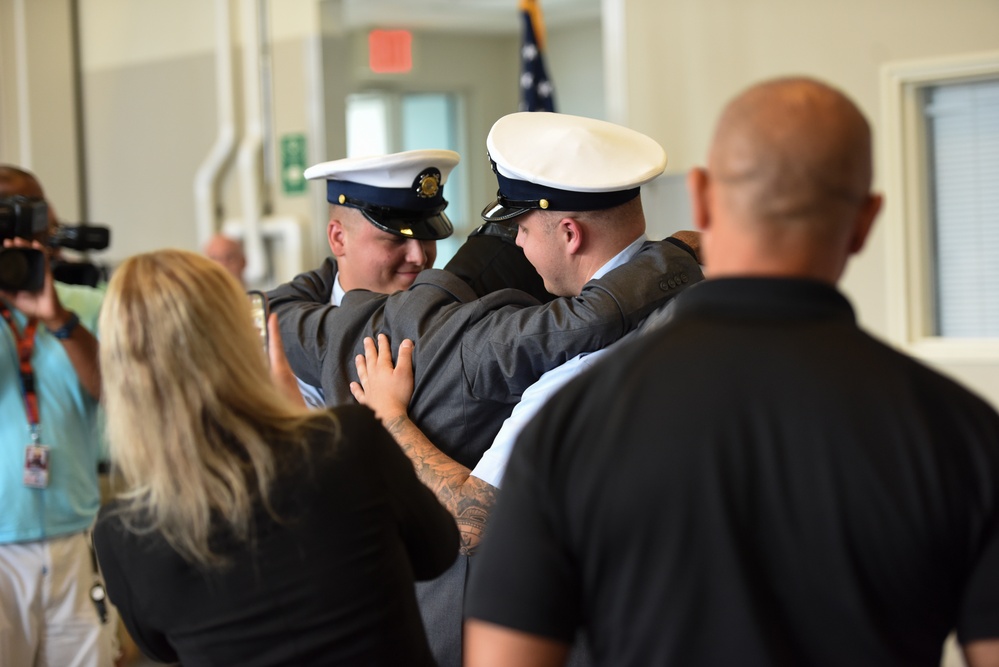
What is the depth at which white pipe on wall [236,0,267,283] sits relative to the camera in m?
5.85

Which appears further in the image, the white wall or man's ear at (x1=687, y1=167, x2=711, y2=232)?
the white wall

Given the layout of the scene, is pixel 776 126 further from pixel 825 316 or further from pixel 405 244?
pixel 405 244

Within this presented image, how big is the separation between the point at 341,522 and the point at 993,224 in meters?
3.77

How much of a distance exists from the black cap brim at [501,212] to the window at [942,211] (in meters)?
2.92

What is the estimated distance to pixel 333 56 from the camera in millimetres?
5762

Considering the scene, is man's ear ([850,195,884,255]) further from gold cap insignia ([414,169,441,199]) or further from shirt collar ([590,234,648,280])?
gold cap insignia ([414,169,441,199])

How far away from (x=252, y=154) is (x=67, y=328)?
11.0 feet

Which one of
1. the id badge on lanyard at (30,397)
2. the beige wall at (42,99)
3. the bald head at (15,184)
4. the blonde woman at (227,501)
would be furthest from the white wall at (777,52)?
the beige wall at (42,99)

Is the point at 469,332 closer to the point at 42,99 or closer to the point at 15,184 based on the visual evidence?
the point at 15,184

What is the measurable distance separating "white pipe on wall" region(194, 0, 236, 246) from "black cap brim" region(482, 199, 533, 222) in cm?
446

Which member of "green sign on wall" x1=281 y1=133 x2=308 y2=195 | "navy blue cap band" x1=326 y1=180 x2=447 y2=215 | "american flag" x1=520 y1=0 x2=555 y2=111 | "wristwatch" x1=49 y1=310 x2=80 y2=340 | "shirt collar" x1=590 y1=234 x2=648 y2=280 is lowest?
"wristwatch" x1=49 y1=310 x2=80 y2=340

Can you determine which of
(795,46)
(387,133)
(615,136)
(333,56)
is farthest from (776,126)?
(387,133)

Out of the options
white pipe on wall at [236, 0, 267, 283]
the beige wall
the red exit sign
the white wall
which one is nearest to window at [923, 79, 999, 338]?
the white wall

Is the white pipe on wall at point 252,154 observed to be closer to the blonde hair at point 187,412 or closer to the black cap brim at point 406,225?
the black cap brim at point 406,225
